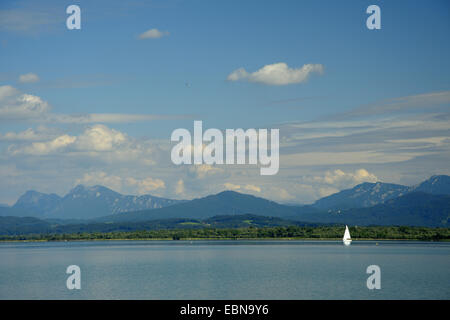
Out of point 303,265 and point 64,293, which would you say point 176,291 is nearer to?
point 64,293

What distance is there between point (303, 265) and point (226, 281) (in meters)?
29.4

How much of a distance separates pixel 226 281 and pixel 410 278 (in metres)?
27.4

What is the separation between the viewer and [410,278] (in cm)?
8231

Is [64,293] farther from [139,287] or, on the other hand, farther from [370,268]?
[370,268]

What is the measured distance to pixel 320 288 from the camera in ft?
235

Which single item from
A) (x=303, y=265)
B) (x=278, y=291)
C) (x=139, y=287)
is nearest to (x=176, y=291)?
(x=139, y=287)
